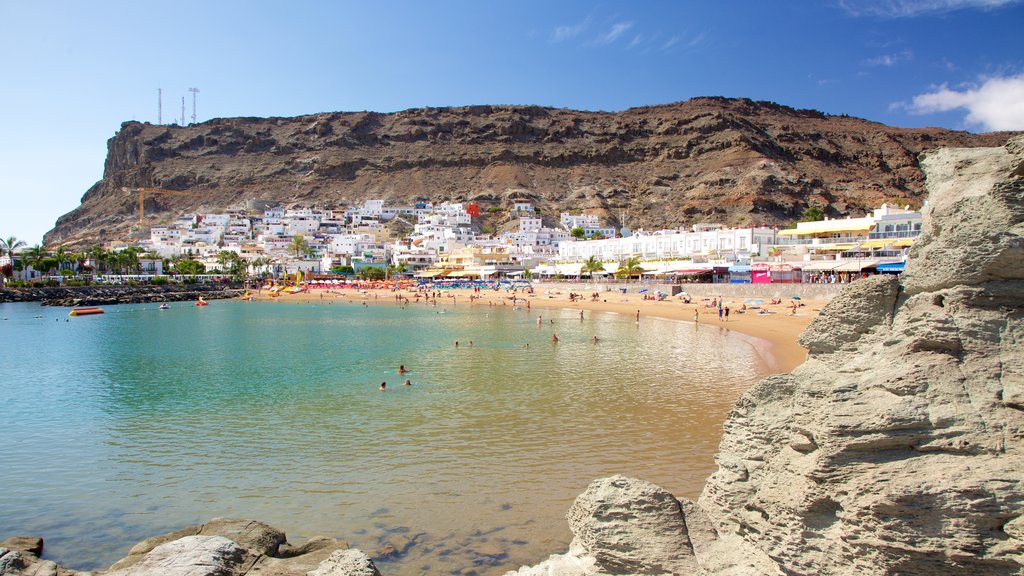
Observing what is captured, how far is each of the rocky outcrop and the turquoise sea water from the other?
2.53ft

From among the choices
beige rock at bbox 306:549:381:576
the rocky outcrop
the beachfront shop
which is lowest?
the rocky outcrop

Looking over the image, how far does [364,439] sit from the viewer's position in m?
12.8

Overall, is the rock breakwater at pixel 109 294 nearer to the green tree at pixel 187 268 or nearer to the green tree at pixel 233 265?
the green tree at pixel 187 268

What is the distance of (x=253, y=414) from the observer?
15.6m

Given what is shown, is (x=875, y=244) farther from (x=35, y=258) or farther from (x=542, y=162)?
(x=542, y=162)

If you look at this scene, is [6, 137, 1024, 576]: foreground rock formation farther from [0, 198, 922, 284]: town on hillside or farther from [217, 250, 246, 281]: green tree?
[217, 250, 246, 281]: green tree

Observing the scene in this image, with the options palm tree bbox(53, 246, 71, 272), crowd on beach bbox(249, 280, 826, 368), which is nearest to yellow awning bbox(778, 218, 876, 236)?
crowd on beach bbox(249, 280, 826, 368)

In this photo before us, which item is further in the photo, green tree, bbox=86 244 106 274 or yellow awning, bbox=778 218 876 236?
green tree, bbox=86 244 106 274

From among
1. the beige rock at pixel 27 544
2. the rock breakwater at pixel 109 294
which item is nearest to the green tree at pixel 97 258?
the rock breakwater at pixel 109 294

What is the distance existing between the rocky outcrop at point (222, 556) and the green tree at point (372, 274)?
3520 inches

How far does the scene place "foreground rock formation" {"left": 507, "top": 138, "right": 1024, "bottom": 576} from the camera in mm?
3557

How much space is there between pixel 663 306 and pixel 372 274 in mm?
59767

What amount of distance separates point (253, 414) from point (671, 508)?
43.0 feet

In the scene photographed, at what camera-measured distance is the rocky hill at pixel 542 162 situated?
12362 cm
